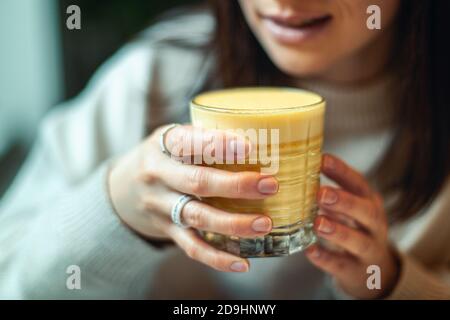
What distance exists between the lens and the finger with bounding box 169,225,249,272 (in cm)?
67

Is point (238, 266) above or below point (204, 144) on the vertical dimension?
below

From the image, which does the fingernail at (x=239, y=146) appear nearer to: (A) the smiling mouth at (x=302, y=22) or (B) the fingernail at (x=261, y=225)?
(B) the fingernail at (x=261, y=225)

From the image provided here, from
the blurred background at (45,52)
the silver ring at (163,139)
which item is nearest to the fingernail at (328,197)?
the silver ring at (163,139)

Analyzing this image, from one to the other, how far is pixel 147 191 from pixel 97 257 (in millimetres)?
170

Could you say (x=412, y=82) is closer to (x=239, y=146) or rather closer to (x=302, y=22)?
(x=302, y=22)

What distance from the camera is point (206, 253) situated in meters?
0.69

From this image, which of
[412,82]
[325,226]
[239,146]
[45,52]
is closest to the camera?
[239,146]

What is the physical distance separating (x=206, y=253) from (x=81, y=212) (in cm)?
24

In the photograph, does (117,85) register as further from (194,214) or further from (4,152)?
(4,152)

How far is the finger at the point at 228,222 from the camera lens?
63 centimetres

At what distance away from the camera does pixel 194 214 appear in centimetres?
66

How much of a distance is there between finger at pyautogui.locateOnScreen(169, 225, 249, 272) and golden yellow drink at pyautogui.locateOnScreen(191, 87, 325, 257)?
2 centimetres

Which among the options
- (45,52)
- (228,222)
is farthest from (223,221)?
(45,52)

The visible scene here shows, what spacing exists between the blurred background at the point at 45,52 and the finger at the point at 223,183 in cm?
102
